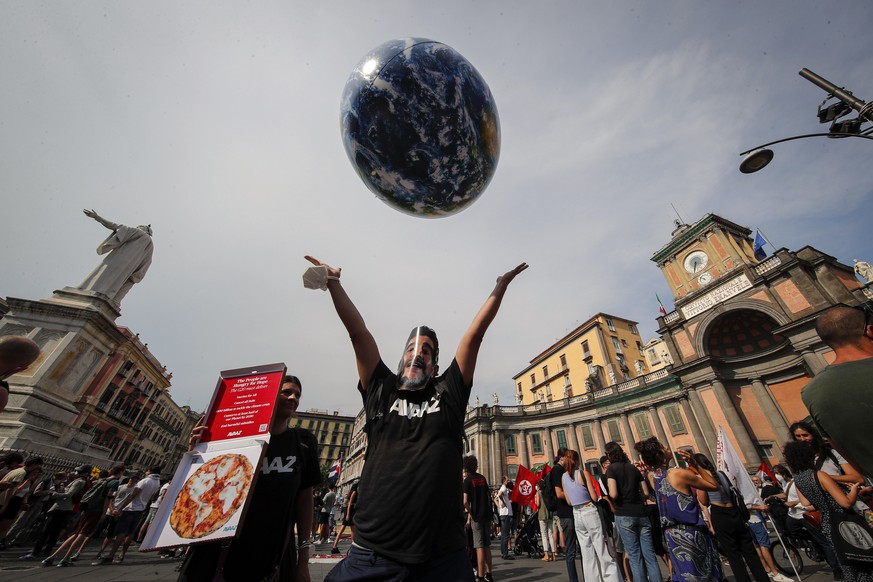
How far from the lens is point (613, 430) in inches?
1048

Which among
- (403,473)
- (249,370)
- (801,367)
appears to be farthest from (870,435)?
(801,367)

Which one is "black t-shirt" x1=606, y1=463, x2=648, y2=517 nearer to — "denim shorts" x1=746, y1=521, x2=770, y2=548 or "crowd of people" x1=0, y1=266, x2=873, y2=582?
"crowd of people" x1=0, y1=266, x2=873, y2=582

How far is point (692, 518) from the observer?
3828 mm

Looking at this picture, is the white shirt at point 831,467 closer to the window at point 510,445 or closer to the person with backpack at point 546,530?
the person with backpack at point 546,530

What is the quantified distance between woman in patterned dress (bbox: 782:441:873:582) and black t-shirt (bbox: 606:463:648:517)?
170 centimetres

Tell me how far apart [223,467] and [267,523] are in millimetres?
546

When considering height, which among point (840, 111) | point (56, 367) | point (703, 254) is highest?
point (703, 254)

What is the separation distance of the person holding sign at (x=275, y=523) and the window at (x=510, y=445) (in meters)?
31.1

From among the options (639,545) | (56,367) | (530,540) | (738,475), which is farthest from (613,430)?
(56,367)

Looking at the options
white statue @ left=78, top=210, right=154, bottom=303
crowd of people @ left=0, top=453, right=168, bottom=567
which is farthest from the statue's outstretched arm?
crowd of people @ left=0, top=453, right=168, bottom=567

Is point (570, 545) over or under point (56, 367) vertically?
under

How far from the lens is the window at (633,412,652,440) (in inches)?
956

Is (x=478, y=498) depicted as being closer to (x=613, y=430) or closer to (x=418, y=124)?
(x=418, y=124)

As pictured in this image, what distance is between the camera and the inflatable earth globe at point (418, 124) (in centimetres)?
260
